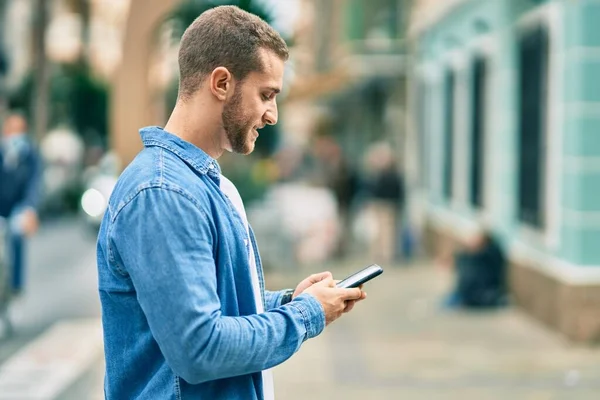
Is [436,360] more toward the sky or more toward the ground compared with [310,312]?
more toward the ground

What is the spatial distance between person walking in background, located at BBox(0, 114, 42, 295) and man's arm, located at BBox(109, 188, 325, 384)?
727 centimetres

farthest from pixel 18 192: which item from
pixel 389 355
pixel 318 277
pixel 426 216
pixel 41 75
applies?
pixel 41 75

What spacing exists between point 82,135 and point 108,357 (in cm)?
3119

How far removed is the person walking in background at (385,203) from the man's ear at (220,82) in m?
13.9

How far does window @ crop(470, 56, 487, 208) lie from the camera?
1377 cm

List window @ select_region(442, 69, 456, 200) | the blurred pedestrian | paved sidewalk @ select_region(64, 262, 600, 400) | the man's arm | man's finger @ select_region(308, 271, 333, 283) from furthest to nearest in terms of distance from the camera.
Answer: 1. window @ select_region(442, 69, 456, 200)
2. the blurred pedestrian
3. paved sidewalk @ select_region(64, 262, 600, 400)
4. man's finger @ select_region(308, 271, 333, 283)
5. the man's arm

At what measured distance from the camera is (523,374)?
25.0 ft

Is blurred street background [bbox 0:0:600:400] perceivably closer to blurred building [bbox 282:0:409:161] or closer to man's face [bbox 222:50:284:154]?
blurred building [bbox 282:0:409:161]

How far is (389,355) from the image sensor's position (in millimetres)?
8391

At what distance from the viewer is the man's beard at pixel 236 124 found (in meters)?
2.09

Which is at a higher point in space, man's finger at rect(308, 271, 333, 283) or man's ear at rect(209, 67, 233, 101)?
man's ear at rect(209, 67, 233, 101)

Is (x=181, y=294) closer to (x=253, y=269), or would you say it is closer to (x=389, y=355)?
(x=253, y=269)

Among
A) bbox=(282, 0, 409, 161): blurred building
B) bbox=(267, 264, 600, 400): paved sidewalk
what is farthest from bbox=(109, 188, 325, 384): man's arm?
bbox=(282, 0, 409, 161): blurred building

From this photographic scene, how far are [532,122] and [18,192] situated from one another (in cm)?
537
